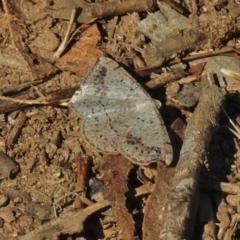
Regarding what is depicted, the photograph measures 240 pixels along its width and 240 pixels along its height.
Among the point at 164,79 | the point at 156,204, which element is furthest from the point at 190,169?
the point at 164,79

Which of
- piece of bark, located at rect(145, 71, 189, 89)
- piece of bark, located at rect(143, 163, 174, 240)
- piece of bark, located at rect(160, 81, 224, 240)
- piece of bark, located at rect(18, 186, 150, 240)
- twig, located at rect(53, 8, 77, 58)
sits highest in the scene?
twig, located at rect(53, 8, 77, 58)

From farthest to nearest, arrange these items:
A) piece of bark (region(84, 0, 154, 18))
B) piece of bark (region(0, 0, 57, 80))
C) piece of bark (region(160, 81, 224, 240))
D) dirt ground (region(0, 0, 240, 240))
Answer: piece of bark (region(84, 0, 154, 18)), piece of bark (region(0, 0, 57, 80)), dirt ground (region(0, 0, 240, 240)), piece of bark (region(160, 81, 224, 240))

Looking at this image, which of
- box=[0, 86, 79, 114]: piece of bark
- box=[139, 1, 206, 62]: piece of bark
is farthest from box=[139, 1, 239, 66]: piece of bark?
box=[0, 86, 79, 114]: piece of bark

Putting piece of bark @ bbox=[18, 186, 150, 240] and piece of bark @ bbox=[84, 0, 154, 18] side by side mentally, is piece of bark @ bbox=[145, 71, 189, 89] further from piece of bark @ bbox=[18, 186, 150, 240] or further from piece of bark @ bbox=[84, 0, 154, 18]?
piece of bark @ bbox=[18, 186, 150, 240]

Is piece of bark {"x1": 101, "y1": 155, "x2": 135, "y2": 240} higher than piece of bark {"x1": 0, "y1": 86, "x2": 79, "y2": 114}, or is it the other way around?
piece of bark {"x1": 0, "y1": 86, "x2": 79, "y2": 114}

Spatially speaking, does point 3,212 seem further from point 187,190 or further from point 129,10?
point 129,10

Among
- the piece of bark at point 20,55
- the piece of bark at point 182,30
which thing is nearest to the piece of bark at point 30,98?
the piece of bark at point 20,55

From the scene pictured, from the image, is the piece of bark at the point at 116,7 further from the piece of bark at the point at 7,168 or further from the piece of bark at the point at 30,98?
the piece of bark at the point at 7,168
